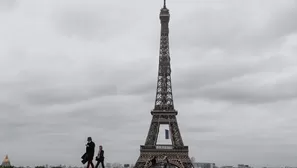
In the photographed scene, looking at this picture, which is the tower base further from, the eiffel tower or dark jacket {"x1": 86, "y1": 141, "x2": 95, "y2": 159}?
dark jacket {"x1": 86, "y1": 141, "x2": 95, "y2": 159}

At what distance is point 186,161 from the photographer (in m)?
111

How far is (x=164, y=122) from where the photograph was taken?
368ft

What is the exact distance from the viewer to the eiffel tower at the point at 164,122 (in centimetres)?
10962

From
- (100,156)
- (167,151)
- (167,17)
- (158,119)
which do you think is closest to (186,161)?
(167,151)

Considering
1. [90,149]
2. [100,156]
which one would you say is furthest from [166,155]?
[90,149]

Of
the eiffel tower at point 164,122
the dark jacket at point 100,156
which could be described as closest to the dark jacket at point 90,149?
the dark jacket at point 100,156

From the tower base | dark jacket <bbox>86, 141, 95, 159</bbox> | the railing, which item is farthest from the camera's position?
the railing

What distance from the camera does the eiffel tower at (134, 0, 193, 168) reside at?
109625 mm

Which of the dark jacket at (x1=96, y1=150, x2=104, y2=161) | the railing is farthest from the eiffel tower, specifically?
the dark jacket at (x1=96, y1=150, x2=104, y2=161)

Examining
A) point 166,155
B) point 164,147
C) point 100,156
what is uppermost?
point 164,147

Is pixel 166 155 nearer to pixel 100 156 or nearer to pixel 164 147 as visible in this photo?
pixel 164 147

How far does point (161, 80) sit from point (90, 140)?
89.9 m

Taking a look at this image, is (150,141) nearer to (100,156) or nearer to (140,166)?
Result: (140,166)

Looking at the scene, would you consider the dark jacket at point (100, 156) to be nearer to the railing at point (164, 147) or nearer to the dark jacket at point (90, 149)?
the dark jacket at point (90, 149)
